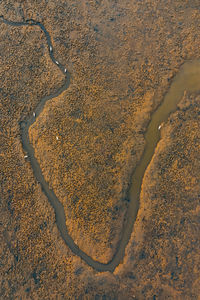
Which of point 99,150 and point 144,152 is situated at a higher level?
point 99,150

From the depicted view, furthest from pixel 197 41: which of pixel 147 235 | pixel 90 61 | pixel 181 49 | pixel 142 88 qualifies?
pixel 147 235

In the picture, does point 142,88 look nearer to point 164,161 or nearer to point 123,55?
point 123,55

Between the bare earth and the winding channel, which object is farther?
the winding channel

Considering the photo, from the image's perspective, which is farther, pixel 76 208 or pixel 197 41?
pixel 197 41
